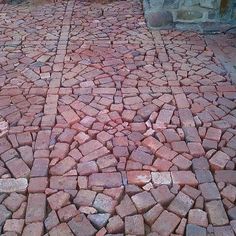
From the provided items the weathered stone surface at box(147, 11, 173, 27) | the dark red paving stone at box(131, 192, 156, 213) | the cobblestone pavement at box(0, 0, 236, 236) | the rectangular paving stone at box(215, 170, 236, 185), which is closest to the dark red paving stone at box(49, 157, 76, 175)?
the cobblestone pavement at box(0, 0, 236, 236)

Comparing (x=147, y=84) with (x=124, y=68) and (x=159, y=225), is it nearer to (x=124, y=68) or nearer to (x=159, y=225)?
(x=124, y=68)

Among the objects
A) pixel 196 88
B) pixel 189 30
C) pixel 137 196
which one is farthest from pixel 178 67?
pixel 137 196

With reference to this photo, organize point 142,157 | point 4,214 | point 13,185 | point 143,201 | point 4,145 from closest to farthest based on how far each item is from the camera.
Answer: point 4,214 → point 143,201 → point 13,185 → point 142,157 → point 4,145

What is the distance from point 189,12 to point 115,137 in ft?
11.3

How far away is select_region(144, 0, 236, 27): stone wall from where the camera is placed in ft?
18.5

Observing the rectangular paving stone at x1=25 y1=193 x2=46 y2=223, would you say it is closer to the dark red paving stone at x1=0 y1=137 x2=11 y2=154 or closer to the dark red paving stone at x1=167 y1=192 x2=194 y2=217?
the dark red paving stone at x1=0 y1=137 x2=11 y2=154

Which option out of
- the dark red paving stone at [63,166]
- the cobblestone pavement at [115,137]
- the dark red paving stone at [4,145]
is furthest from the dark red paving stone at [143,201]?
the dark red paving stone at [4,145]

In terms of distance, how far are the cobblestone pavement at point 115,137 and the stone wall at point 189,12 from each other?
48cm

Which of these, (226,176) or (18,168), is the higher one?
(18,168)

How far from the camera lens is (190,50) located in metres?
4.96

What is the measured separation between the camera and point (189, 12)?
572cm

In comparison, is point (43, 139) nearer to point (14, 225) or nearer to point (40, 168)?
point (40, 168)

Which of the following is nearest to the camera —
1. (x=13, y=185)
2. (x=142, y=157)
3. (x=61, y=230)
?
(x=61, y=230)

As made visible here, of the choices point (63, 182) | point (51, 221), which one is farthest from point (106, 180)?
point (51, 221)
